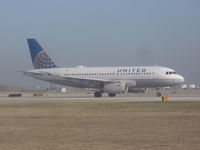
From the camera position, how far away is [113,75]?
61.8 metres

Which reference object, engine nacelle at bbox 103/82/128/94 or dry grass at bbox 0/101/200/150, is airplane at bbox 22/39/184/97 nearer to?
engine nacelle at bbox 103/82/128/94

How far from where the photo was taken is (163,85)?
2408 inches

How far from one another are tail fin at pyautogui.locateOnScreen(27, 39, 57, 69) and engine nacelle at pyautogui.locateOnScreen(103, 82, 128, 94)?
37.4 feet

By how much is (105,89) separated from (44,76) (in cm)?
1098

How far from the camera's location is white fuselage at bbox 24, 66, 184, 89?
6009 cm

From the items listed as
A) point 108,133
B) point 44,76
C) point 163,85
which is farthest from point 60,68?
point 108,133

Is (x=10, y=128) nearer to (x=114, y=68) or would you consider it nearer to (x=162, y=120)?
(x=162, y=120)

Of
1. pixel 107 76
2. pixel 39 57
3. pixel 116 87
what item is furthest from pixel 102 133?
pixel 39 57

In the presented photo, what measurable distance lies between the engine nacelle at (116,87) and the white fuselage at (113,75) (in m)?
1.01

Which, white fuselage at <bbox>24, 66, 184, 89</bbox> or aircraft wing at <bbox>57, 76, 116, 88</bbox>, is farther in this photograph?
aircraft wing at <bbox>57, 76, 116, 88</bbox>

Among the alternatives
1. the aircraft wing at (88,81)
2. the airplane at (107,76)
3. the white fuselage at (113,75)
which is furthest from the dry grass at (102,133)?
the aircraft wing at (88,81)

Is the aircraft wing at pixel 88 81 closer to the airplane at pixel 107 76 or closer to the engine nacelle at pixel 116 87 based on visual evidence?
the airplane at pixel 107 76

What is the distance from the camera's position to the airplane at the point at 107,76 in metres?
60.0

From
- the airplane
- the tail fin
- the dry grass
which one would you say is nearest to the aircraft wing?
the airplane
